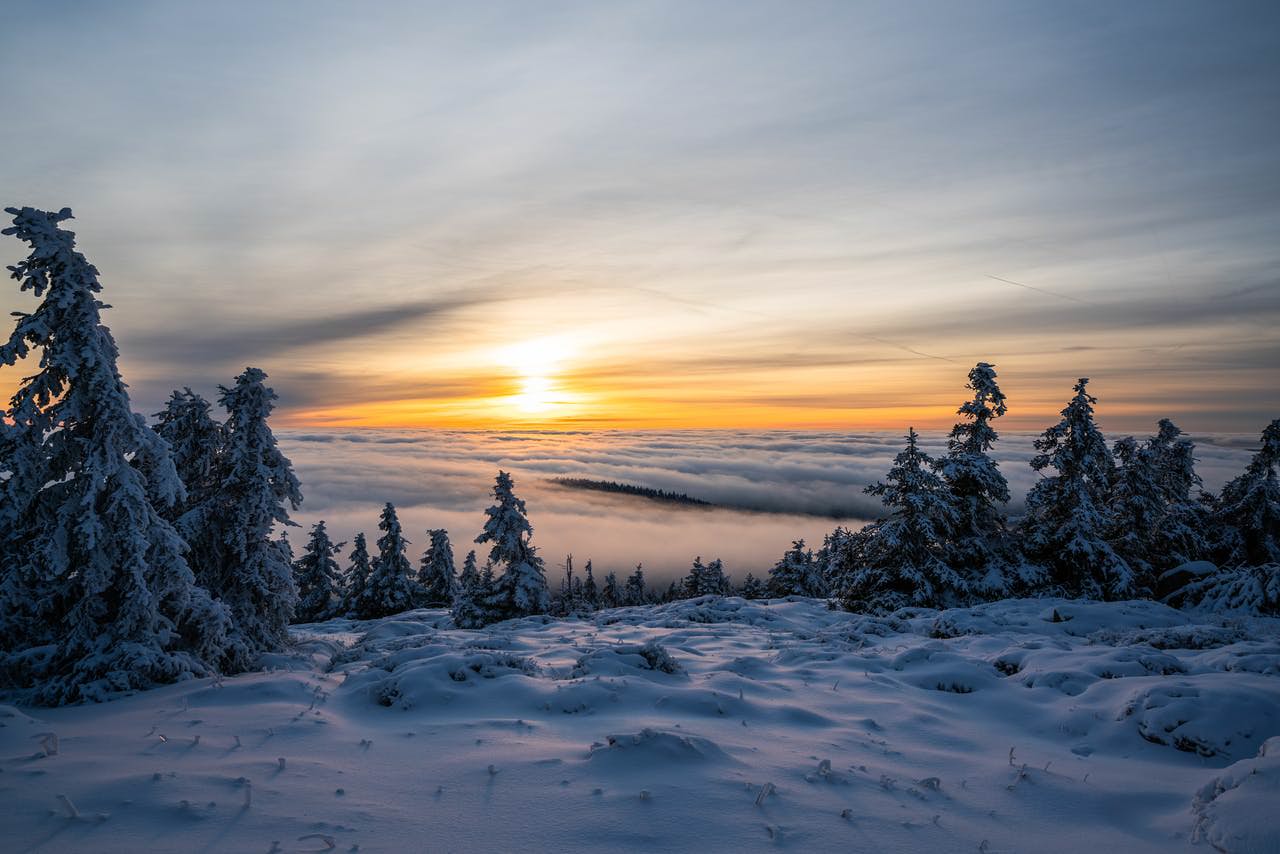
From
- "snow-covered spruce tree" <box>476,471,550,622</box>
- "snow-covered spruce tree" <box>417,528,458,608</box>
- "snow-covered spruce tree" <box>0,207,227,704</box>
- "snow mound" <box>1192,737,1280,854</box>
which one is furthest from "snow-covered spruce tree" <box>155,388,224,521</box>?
"snow-covered spruce tree" <box>417,528,458,608</box>

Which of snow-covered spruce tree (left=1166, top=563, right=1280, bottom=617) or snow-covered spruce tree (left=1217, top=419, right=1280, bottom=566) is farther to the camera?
snow-covered spruce tree (left=1217, top=419, right=1280, bottom=566)

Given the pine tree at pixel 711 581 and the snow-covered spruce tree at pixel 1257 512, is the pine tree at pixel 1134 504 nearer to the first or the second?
the snow-covered spruce tree at pixel 1257 512

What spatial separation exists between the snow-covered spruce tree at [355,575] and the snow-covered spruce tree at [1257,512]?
167ft

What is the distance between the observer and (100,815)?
443cm

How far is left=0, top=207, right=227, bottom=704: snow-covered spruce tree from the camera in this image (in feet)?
33.3

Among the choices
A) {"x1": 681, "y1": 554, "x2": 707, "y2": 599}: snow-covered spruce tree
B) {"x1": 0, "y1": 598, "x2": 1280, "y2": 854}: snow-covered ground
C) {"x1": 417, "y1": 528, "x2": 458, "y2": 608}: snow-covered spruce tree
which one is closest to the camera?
{"x1": 0, "y1": 598, "x2": 1280, "y2": 854}: snow-covered ground

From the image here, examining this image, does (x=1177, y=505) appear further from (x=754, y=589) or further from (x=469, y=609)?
(x=754, y=589)

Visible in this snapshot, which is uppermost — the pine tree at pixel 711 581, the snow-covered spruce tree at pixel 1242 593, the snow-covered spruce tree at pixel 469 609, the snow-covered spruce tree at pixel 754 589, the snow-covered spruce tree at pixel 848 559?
the snow-covered spruce tree at pixel 1242 593

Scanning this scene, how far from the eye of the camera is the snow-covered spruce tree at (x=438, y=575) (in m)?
→ 43.4

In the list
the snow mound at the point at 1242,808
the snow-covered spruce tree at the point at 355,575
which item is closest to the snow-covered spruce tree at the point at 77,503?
the snow mound at the point at 1242,808

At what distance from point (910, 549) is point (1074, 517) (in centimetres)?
679

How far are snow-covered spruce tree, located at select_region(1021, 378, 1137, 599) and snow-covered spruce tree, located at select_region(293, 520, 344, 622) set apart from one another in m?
41.9

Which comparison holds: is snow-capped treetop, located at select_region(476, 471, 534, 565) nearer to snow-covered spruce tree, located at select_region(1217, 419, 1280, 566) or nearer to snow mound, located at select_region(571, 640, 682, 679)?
snow mound, located at select_region(571, 640, 682, 679)

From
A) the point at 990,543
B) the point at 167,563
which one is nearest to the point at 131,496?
the point at 167,563
